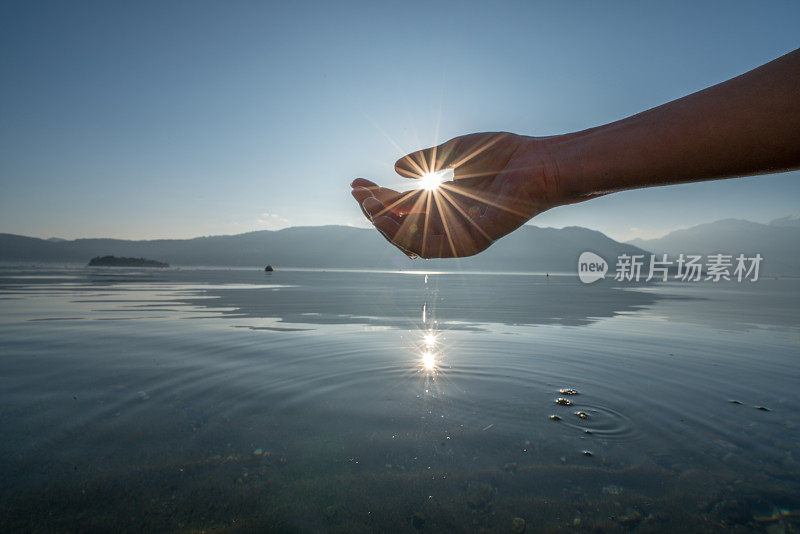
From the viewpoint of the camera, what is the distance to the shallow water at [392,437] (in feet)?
7.45

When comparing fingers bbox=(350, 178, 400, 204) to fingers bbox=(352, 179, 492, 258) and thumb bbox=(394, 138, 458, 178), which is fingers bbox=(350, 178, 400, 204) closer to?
fingers bbox=(352, 179, 492, 258)

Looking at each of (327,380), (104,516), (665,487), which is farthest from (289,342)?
(665,487)

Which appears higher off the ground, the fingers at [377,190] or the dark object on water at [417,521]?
the fingers at [377,190]

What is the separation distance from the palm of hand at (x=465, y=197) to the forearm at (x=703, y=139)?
0.19 m

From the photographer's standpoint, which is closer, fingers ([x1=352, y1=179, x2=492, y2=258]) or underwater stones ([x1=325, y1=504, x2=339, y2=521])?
fingers ([x1=352, y1=179, x2=492, y2=258])

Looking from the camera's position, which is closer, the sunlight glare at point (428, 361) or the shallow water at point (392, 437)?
the shallow water at point (392, 437)

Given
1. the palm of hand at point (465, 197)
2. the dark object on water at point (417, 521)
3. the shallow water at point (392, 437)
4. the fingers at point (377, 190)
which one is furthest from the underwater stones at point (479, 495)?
the fingers at point (377, 190)

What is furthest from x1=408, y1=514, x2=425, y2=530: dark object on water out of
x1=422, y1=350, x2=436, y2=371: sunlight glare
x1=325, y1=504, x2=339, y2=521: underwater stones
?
x1=422, y1=350, x2=436, y2=371: sunlight glare

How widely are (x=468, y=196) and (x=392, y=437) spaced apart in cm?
223

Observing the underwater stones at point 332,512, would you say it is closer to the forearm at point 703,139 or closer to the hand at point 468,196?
the hand at point 468,196

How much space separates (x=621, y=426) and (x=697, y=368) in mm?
3191

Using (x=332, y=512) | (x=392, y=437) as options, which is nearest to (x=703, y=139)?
(x=332, y=512)

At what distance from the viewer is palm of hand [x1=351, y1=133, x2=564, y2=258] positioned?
1691mm

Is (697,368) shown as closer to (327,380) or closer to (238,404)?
(327,380)
